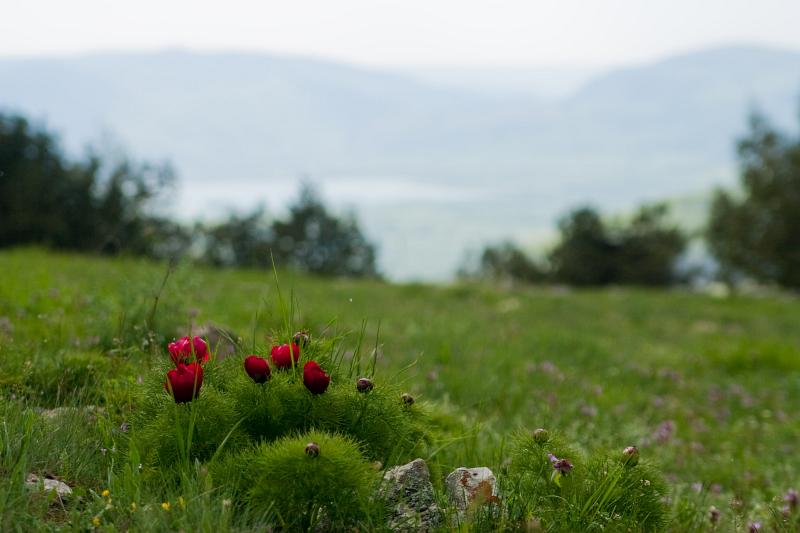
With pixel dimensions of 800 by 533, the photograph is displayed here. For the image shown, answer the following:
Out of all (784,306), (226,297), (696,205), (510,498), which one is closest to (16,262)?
(226,297)

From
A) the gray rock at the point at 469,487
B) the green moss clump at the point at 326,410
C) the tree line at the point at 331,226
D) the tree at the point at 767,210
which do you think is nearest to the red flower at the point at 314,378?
the green moss clump at the point at 326,410

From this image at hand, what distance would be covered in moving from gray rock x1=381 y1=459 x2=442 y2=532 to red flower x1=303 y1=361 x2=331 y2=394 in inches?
16.4

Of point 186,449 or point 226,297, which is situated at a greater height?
point 186,449

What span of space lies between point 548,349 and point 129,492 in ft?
23.7

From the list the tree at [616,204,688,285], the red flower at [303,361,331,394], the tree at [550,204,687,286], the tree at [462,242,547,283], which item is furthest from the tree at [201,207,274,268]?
the red flower at [303,361,331,394]

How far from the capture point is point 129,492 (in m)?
2.51

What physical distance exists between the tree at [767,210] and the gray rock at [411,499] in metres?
27.4

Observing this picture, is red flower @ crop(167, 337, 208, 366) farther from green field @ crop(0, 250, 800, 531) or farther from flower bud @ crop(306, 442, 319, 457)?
flower bud @ crop(306, 442, 319, 457)

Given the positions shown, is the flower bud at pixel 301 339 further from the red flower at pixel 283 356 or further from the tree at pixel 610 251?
the tree at pixel 610 251

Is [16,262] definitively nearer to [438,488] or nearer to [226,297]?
[226,297]

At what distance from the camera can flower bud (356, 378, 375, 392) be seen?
8.83ft

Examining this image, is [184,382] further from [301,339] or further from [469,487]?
[469,487]

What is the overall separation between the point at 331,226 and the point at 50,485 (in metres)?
35.7

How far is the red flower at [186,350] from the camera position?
2.80 m
